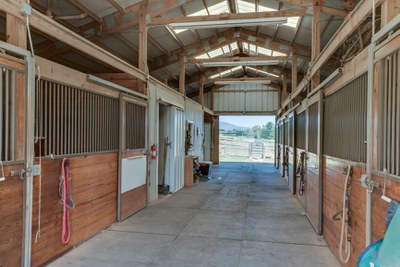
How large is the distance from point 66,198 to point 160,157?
389 centimetres

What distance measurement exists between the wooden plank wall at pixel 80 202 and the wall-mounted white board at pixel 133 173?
0.20 m

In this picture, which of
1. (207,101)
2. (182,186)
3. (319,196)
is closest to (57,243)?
(319,196)

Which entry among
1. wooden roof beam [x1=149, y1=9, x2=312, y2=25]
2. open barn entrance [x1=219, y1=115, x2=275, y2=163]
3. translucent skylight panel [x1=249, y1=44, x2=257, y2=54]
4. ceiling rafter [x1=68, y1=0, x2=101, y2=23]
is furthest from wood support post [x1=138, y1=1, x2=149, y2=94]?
open barn entrance [x1=219, y1=115, x2=275, y2=163]

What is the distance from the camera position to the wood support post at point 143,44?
524 cm

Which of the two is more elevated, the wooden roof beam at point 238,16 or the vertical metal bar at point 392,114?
the wooden roof beam at point 238,16

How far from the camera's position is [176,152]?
704 centimetres

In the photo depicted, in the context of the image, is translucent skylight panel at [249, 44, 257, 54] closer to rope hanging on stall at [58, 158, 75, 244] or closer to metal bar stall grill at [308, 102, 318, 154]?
metal bar stall grill at [308, 102, 318, 154]

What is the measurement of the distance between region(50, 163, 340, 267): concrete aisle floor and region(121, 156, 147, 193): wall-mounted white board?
50 cm

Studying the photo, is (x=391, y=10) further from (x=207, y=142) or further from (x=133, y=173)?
(x=207, y=142)

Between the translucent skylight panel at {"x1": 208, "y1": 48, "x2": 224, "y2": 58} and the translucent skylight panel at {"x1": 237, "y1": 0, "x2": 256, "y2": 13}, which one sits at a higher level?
the translucent skylight panel at {"x1": 237, "y1": 0, "x2": 256, "y2": 13}

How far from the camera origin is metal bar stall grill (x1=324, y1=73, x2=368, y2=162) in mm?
2410

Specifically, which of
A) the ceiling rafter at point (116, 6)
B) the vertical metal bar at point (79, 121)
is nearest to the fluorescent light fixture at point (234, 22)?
the ceiling rafter at point (116, 6)

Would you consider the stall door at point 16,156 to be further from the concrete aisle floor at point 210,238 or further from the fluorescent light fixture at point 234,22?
the fluorescent light fixture at point 234,22

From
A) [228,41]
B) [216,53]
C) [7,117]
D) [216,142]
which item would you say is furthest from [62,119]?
[216,142]
